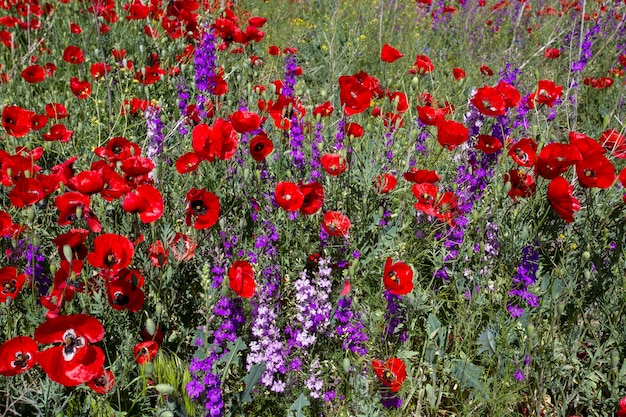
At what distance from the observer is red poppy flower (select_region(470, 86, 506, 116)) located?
1.97 metres

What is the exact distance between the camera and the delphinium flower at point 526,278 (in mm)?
1827

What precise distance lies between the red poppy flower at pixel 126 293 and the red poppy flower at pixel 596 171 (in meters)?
1.46

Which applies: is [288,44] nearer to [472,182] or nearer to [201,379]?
[472,182]

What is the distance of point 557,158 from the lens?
1684 mm

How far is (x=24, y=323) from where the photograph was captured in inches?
68.7

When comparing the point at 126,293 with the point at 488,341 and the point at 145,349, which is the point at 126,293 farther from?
the point at 488,341

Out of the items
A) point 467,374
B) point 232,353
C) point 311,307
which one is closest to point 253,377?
point 232,353

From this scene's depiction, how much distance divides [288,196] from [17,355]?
0.89m

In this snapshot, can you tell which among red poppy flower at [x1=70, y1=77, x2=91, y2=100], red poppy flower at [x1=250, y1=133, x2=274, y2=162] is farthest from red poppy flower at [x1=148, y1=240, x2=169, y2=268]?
red poppy flower at [x1=70, y1=77, x2=91, y2=100]

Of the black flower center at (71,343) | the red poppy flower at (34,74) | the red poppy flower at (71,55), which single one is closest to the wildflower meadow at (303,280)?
the black flower center at (71,343)

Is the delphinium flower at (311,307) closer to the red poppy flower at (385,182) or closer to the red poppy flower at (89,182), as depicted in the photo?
the red poppy flower at (385,182)

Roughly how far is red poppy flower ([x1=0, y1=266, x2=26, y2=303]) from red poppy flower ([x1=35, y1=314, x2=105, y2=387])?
316 millimetres

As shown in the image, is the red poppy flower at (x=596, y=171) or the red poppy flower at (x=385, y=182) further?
the red poppy flower at (x=385, y=182)

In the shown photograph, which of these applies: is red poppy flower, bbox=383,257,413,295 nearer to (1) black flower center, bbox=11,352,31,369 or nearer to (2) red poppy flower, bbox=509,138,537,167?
(2) red poppy flower, bbox=509,138,537,167
